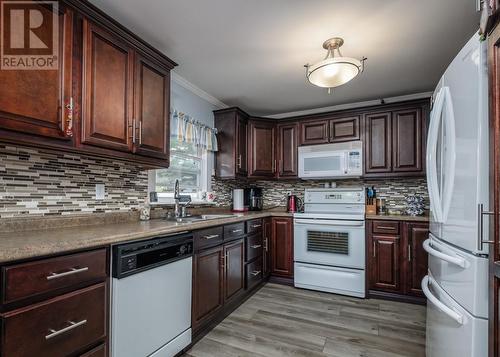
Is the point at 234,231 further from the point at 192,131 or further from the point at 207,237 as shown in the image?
the point at 192,131

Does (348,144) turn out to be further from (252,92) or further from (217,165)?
(217,165)

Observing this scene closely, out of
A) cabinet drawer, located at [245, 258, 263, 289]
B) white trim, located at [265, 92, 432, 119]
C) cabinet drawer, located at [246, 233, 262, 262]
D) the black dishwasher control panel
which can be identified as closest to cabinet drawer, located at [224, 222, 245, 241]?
cabinet drawer, located at [246, 233, 262, 262]

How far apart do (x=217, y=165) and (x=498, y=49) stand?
2740mm

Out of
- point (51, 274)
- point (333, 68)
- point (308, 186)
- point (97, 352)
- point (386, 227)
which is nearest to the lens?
point (51, 274)

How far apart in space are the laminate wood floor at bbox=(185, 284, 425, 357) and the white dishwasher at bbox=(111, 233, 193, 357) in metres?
0.32

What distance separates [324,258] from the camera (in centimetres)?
303

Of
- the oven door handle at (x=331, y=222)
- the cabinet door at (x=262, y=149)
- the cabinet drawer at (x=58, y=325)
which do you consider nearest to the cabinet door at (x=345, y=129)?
the cabinet door at (x=262, y=149)

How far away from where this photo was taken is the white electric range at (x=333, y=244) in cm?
288

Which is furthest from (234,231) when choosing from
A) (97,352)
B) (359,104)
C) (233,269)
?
(359,104)

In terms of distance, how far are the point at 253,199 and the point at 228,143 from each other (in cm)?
92

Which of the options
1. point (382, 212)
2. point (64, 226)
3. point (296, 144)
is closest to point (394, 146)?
point (382, 212)

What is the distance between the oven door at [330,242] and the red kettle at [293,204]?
415 millimetres

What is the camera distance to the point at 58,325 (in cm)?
112

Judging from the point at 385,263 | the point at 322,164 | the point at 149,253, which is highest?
the point at 322,164
